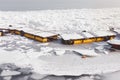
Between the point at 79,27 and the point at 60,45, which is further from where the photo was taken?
the point at 79,27

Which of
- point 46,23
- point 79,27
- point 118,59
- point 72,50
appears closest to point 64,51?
point 72,50

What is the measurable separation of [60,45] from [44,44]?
2.72ft

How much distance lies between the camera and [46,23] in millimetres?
16344

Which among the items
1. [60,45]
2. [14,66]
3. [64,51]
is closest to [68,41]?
[60,45]

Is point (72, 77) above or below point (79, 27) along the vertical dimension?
below

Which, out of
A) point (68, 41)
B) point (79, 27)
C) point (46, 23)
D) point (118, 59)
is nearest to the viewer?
point (118, 59)

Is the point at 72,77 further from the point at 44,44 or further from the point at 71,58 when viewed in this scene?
the point at 44,44

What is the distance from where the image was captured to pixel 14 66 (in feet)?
26.6

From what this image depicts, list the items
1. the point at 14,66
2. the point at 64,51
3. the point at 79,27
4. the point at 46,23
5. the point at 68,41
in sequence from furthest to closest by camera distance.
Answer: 1. the point at 46,23
2. the point at 79,27
3. the point at 68,41
4. the point at 64,51
5. the point at 14,66

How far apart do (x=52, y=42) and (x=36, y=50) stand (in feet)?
5.26

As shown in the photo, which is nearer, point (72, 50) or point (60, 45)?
point (72, 50)

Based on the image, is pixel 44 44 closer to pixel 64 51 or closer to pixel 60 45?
pixel 60 45

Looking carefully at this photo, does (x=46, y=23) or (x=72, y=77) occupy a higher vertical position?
(x=46, y=23)

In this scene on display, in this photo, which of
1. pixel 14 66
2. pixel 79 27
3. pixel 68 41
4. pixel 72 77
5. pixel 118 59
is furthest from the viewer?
pixel 79 27
